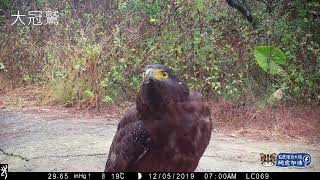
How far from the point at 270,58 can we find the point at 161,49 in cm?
57

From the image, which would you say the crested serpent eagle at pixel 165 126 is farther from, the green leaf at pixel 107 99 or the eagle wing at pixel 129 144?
the green leaf at pixel 107 99

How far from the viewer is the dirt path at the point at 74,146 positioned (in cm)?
189

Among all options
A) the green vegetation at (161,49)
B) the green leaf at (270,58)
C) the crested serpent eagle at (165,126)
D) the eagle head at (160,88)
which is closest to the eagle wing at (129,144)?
the crested serpent eagle at (165,126)

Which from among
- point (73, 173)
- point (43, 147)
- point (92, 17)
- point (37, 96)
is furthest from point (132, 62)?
point (73, 173)

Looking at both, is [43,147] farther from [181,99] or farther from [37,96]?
[181,99]

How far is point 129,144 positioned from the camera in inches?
65.2

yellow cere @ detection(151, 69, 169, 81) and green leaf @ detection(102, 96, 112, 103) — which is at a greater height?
yellow cere @ detection(151, 69, 169, 81)

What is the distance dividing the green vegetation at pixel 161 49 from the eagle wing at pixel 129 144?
0.66m

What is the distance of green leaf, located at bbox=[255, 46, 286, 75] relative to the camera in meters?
2.52

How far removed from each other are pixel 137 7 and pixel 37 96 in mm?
841

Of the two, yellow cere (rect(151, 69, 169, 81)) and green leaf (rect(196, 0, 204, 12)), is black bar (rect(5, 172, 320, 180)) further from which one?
green leaf (rect(196, 0, 204, 12))

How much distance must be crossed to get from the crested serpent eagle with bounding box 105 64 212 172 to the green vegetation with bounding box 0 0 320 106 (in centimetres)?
77

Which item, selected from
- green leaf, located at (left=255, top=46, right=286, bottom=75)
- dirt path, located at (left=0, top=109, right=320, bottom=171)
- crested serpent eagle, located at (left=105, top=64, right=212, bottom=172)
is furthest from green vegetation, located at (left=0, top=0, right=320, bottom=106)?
crested serpent eagle, located at (left=105, top=64, right=212, bottom=172)

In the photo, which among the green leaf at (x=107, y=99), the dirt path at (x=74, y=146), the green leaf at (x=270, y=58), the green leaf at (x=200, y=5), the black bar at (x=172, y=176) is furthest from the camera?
the green leaf at (x=200, y=5)
